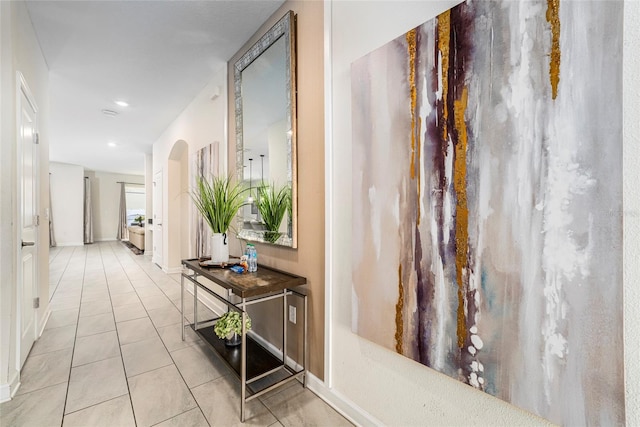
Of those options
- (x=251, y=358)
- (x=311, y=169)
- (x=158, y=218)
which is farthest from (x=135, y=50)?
(x=158, y=218)

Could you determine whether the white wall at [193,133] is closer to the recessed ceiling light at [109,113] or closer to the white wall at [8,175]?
the recessed ceiling light at [109,113]

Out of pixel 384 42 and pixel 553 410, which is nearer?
pixel 553 410

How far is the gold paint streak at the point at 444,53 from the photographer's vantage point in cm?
104

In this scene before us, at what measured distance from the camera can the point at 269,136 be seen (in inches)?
82.7

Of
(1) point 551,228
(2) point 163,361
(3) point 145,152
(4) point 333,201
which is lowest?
(2) point 163,361

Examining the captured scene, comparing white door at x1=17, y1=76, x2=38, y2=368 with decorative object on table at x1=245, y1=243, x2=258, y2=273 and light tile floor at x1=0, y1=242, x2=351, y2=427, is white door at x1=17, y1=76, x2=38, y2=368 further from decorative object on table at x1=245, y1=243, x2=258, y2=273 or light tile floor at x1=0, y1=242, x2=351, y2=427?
decorative object on table at x1=245, y1=243, x2=258, y2=273

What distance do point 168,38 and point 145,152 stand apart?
5.17m

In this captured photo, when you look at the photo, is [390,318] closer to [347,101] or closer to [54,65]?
[347,101]

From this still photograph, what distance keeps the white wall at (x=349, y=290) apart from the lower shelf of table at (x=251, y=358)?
0.40m

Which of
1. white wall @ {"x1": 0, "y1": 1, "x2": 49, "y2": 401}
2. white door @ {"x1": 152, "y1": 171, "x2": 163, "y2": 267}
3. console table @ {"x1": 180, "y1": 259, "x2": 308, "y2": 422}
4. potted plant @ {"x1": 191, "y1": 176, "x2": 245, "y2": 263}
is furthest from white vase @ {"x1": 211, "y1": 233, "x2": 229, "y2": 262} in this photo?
white door @ {"x1": 152, "y1": 171, "x2": 163, "y2": 267}

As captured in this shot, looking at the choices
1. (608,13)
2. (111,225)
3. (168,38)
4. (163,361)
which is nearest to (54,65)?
(168,38)

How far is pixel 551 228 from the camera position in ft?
2.73

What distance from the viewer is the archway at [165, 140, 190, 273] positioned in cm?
480

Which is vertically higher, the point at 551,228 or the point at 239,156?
the point at 239,156
